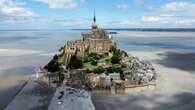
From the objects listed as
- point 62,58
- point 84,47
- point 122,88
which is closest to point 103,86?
point 122,88

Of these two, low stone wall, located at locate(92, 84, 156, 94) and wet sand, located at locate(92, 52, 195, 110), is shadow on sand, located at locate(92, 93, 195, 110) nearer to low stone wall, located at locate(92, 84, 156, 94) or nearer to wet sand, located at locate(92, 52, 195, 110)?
wet sand, located at locate(92, 52, 195, 110)

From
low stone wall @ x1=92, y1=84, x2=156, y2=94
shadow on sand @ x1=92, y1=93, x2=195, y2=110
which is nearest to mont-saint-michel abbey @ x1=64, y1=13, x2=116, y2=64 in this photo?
low stone wall @ x1=92, y1=84, x2=156, y2=94

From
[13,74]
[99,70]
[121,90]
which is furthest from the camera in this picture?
[13,74]

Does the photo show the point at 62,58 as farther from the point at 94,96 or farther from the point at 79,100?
the point at 79,100

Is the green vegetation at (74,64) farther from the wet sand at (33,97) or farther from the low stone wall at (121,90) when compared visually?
the low stone wall at (121,90)

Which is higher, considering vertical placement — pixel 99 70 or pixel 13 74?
pixel 99 70

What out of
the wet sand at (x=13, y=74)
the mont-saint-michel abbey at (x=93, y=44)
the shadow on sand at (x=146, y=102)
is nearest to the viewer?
the shadow on sand at (x=146, y=102)

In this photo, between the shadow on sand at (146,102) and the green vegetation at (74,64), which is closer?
the shadow on sand at (146,102)

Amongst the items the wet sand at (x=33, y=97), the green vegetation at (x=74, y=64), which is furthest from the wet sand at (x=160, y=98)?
the green vegetation at (x=74, y=64)

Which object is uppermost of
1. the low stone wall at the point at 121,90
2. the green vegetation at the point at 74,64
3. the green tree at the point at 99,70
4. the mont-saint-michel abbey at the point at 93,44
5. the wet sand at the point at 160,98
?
the mont-saint-michel abbey at the point at 93,44

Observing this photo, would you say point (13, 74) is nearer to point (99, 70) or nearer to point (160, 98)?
point (99, 70)

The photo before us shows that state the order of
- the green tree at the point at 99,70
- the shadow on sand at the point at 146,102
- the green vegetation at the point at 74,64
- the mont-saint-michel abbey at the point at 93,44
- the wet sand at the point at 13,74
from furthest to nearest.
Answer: the mont-saint-michel abbey at the point at 93,44, the green vegetation at the point at 74,64, the green tree at the point at 99,70, the wet sand at the point at 13,74, the shadow on sand at the point at 146,102

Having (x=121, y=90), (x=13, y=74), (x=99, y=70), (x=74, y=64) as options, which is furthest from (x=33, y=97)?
(x=13, y=74)

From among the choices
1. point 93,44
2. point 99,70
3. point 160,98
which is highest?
point 93,44
